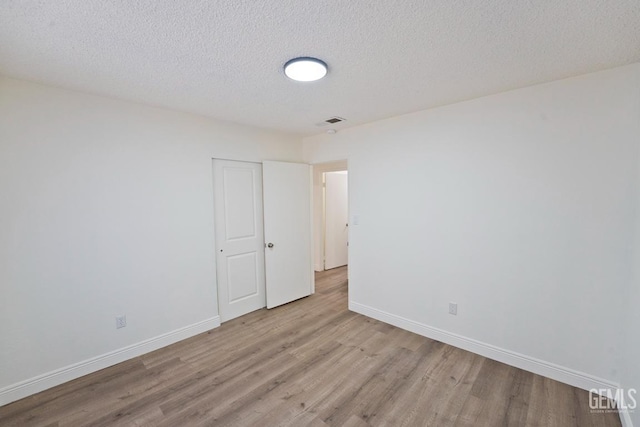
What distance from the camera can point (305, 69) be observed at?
1802 mm

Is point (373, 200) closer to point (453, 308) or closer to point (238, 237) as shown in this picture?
point (453, 308)

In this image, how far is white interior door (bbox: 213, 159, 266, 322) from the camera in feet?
10.5

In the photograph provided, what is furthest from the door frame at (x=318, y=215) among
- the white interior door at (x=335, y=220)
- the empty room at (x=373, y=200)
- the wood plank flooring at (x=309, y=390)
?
the wood plank flooring at (x=309, y=390)

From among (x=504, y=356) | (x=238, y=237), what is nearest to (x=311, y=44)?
(x=238, y=237)

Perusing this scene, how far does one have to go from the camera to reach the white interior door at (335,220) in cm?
554

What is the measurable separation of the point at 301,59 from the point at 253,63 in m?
0.33

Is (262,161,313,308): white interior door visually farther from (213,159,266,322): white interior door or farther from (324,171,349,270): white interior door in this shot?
(324,171,349,270): white interior door

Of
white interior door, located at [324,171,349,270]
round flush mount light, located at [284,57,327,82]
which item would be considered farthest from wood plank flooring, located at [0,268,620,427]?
white interior door, located at [324,171,349,270]

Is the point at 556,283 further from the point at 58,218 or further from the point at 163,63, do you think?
the point at 58,218

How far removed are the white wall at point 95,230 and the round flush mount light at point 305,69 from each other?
1.55 metres

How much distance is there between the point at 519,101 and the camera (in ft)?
7.31

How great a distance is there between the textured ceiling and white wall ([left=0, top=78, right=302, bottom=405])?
33 centimetres

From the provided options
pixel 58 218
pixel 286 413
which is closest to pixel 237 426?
pixel 286 413

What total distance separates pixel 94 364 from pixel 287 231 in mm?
2357
